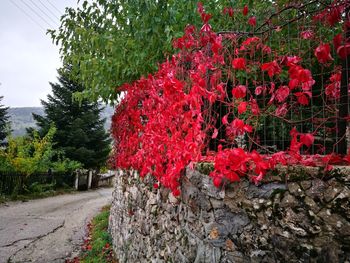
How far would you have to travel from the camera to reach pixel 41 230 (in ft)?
27.7

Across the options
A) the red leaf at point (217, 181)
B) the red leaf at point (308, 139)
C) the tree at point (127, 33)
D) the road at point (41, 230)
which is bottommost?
the road at point (41, 230)

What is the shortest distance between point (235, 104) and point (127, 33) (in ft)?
10.4

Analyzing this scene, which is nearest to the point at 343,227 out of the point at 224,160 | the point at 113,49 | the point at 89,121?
the point at 224,160

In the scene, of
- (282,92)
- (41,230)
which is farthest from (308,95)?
(41,230)

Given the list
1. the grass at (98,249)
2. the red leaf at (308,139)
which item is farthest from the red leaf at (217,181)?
the grass at (98,249)

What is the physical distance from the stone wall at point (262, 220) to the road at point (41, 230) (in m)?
4.56

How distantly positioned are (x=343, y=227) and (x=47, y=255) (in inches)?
258

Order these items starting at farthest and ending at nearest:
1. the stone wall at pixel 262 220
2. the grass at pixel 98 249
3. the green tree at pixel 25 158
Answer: the green tree at pixel 25 158, the grass at pixel 98 249, the stone wall at pixel 262 220

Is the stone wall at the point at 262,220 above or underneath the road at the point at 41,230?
above

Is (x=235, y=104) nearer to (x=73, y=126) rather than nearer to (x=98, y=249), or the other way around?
(x=98, y=249)

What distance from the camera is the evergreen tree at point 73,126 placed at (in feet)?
68.7

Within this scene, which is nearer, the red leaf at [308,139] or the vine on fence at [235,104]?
the red leaf at [308,139]

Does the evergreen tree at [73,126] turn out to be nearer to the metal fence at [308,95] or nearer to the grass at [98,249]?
the grass at [98,249]

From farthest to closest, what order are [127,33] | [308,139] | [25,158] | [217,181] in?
[25,158]
[127,33]
[217,181]
[308,139]
